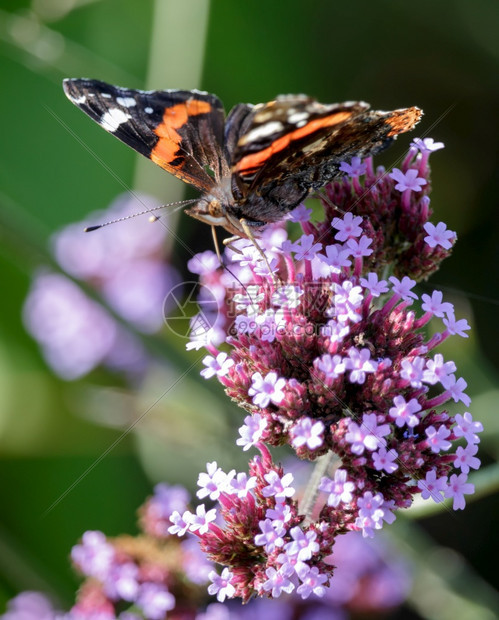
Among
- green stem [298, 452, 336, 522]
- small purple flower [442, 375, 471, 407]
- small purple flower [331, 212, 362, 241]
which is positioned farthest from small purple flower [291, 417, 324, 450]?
small purple flower [331, 212, 362, 241]

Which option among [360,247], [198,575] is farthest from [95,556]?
[360,247]

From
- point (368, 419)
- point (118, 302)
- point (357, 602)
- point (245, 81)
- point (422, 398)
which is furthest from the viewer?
point (245, 81)

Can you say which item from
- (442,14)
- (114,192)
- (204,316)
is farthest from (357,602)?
(442,14)

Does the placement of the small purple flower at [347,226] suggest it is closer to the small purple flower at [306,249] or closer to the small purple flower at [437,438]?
the small purple flower at [306,249]

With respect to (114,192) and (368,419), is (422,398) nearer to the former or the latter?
(368,419)

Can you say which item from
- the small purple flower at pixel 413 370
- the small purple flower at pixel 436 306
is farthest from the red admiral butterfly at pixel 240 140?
the small purple flower at pixel 413 370

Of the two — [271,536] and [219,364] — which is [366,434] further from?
[219,364]
